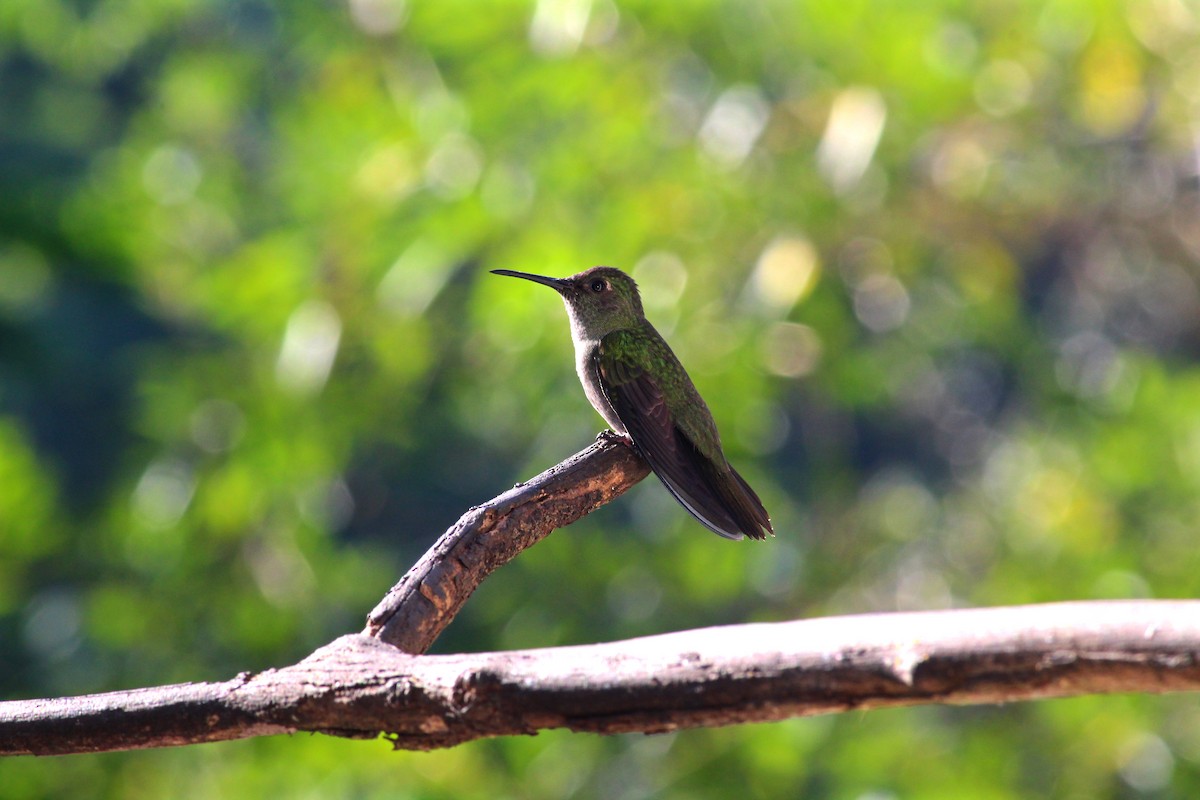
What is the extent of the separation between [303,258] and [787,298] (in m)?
2.68

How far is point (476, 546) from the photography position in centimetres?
216

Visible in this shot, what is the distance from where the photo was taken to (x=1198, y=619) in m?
1.24

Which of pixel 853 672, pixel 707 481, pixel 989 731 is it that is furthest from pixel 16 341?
pixel 989 731

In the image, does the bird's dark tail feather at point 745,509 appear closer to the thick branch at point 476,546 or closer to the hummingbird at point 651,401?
the hummingbird at point 651,401

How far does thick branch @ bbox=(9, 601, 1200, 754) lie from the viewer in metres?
1.29

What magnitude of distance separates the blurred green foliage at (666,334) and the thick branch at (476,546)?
10.9 ft

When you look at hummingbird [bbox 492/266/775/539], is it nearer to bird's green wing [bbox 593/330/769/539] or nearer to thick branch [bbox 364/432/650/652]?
bird's green wing [bbox 593/330/769/539]

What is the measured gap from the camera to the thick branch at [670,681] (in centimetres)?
129

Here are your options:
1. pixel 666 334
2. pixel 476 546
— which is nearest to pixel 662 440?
pixel 476 546

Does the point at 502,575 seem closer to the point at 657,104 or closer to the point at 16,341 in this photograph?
the point at 657,104

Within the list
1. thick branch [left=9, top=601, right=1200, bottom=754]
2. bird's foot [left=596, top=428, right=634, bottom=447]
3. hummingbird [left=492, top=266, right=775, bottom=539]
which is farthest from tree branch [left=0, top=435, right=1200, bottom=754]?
hummingbird [left=492, top=266, right=775, bottom=539]

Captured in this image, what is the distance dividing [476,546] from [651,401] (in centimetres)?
129

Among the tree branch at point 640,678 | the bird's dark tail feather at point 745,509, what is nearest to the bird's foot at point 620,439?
the bird's dark tail feather at point 745,509

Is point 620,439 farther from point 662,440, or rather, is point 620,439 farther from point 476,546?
point 476,546
